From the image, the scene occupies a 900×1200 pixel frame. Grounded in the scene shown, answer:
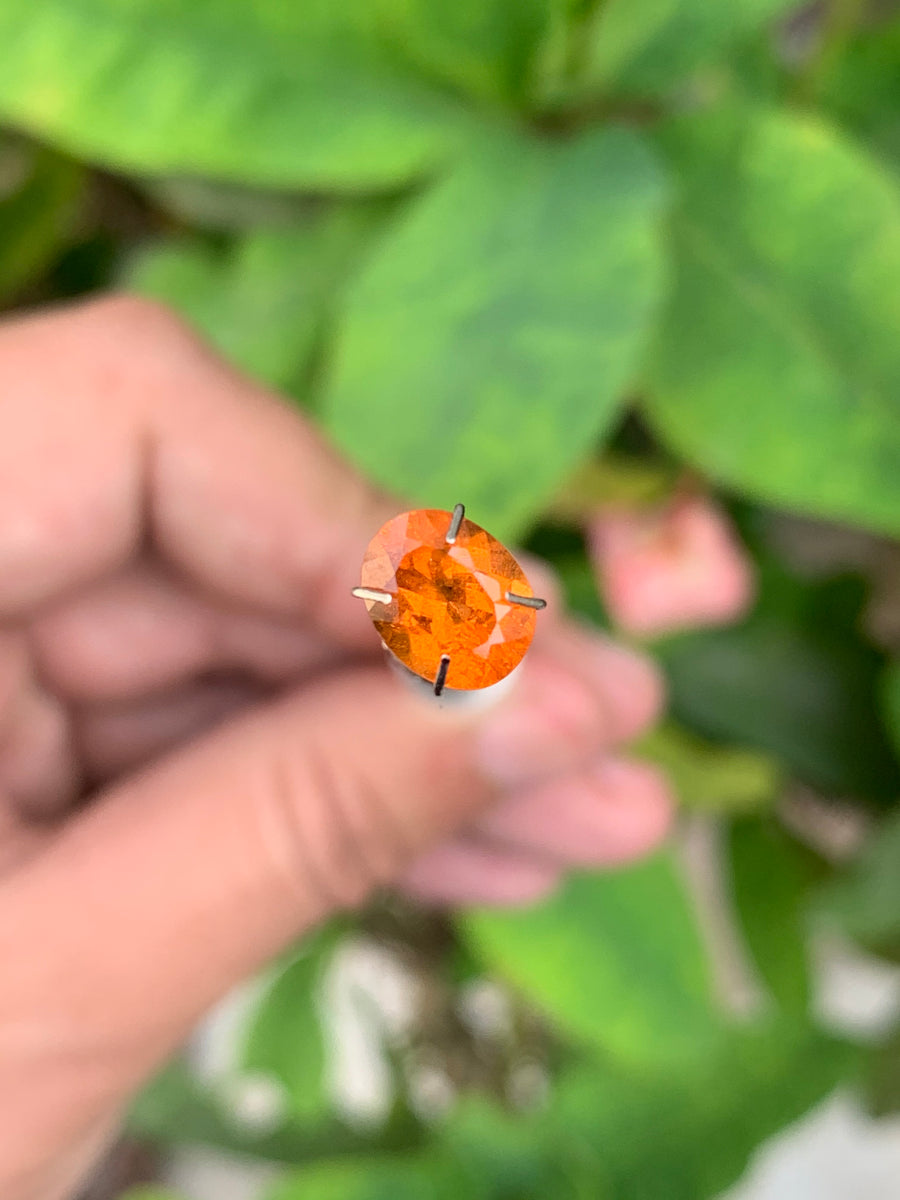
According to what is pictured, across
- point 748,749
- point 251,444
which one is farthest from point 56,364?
Answer: point 748,749

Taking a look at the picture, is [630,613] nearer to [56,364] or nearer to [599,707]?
[599,707]

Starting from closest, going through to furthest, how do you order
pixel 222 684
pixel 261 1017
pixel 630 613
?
pixel 630 613, pixel 222 684, pixel 261 1017

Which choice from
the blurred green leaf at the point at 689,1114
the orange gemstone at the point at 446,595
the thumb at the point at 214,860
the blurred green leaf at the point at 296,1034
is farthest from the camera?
the blurred green leaf at the point at 296,1034

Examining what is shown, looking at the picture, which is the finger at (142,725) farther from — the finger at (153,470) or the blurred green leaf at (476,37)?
the blurred green leaf at (476,37)

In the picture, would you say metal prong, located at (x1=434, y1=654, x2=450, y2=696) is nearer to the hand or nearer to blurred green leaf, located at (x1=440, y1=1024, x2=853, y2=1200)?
the hand

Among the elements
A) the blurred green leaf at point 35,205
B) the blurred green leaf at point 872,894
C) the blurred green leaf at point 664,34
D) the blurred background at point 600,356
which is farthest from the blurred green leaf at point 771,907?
the blurred green leaf at point 35,205
